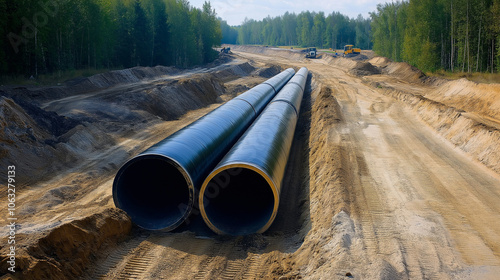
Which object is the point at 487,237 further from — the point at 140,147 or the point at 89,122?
the point at 89,122

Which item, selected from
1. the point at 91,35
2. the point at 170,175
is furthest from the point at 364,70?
the point at 170,175

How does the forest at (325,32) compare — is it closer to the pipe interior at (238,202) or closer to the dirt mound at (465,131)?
the dirt mound at (465,131)

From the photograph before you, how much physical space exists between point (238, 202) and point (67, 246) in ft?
16.6

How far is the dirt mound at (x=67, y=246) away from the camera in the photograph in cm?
698

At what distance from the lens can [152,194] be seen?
37.0 feet

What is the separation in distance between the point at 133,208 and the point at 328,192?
18.8ft

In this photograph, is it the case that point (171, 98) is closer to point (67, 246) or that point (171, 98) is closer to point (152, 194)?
point (152, 194)

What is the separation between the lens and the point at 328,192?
36.6 feet

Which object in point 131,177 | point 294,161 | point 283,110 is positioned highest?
point 283,110

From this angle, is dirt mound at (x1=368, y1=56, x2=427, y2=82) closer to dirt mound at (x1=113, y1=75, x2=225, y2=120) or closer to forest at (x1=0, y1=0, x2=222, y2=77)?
dirt mound at (x1=113, y1=75, x2=225, y2=120)

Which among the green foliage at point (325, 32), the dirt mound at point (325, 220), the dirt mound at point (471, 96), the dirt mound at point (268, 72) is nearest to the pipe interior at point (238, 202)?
the dirt mound at point (325, 220)

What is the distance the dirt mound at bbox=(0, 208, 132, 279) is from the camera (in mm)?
6977

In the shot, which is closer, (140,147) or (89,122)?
(140,147)

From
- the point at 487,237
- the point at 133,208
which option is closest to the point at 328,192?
the point at 487,237
